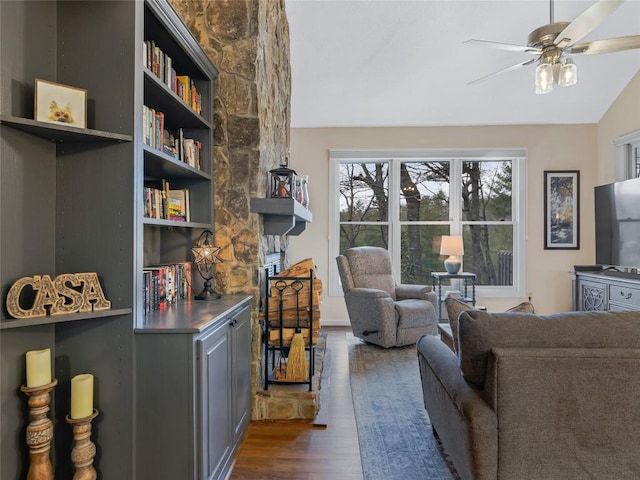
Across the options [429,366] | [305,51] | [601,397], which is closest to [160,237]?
[429,366]

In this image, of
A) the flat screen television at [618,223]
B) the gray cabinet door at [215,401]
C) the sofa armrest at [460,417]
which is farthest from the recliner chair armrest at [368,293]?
the flat screen television at [618,223]

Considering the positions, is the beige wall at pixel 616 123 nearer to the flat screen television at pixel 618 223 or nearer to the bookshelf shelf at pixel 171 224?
the flat screen television at pixel 618 223

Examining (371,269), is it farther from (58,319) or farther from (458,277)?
(58,319)

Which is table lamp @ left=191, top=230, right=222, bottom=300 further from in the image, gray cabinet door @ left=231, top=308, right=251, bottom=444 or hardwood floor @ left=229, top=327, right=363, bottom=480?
hardwood floor @ left=229, top=327, right=363, bottom=480

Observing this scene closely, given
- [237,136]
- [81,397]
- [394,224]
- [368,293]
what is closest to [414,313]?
[368,293]

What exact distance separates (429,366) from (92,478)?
163cm

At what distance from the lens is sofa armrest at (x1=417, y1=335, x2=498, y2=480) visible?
1459 millimetres

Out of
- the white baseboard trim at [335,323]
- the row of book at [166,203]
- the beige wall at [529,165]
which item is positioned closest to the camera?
the row of book at [166,203]

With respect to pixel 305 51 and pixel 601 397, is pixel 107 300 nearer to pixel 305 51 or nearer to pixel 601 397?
pixel 601 397

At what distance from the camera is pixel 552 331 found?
145cm

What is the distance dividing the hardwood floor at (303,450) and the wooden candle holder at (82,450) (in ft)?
2.51

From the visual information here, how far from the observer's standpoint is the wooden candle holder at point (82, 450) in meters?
1.45

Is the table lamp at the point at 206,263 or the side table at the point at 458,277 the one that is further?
the side table at the point at 458,277

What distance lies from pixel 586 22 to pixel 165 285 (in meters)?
2.86
